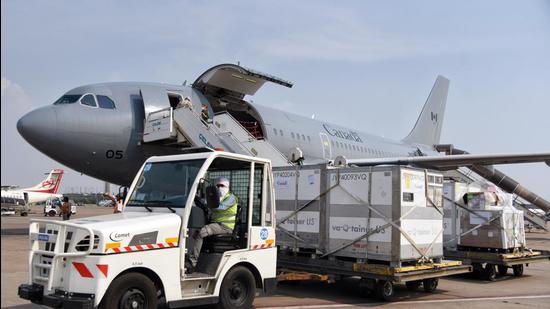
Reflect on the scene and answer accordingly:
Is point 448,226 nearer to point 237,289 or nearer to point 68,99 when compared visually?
point 237,289

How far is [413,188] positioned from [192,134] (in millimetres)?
6468

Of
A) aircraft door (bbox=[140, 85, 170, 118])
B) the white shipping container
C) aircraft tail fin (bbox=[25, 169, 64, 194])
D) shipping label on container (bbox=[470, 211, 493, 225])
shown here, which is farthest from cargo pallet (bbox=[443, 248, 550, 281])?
aircraft tail fin (bbox=[25, 169, 64, 194])

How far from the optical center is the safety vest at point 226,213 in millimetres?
6340

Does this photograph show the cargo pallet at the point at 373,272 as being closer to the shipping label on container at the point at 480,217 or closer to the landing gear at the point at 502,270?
the shipping label on container at the point at 480,217

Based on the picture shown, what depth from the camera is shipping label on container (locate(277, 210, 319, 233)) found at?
9000 millimetres

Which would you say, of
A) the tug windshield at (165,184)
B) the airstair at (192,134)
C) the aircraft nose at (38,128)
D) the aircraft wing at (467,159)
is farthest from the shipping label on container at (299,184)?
the aircraft wing at (467,159)

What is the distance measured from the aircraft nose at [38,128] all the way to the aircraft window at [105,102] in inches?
53.0

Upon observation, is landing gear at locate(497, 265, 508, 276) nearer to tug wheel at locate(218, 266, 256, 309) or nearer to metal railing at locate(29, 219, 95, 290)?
tug wheel at locate(218, 266, 256, 309)

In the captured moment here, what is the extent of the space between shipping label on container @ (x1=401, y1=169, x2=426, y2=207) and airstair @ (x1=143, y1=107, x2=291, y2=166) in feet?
19.1

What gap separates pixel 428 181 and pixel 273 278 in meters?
3.54

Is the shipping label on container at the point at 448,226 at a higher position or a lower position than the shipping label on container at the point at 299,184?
lower

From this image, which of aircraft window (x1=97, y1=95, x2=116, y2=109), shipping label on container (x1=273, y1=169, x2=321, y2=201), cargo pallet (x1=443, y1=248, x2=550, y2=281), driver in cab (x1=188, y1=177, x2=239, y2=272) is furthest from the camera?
aircraft window (x1=97, y1=95, x2=116, y2=109)

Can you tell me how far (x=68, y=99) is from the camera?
13.0m

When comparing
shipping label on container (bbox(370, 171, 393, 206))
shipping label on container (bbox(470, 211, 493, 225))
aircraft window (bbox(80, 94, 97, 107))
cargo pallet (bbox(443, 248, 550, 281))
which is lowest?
cargo pallet (bbox(443, 248, 550, 281))
